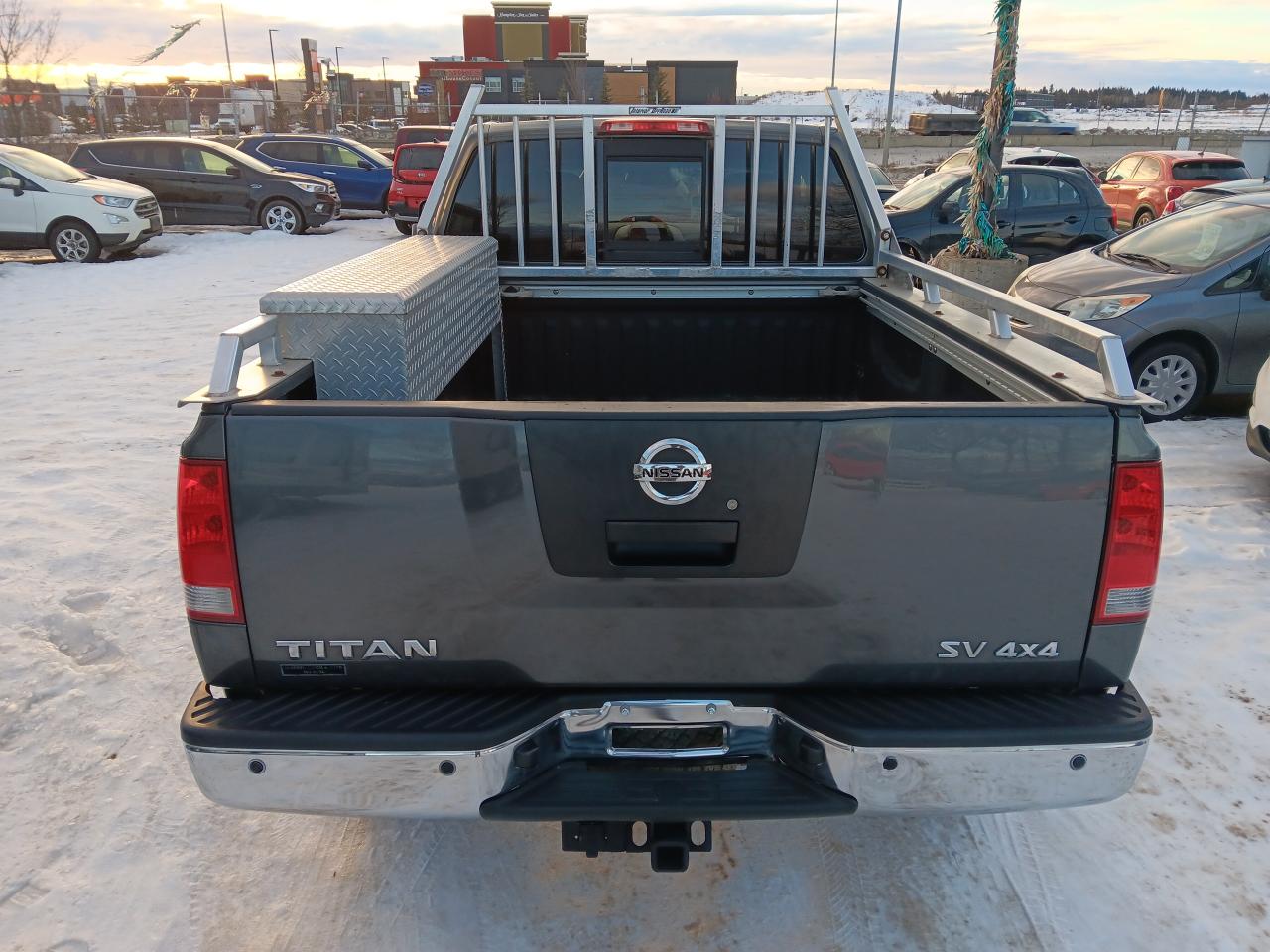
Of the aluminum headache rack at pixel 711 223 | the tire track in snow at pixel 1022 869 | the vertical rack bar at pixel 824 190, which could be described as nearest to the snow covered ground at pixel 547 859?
the tire track in snow at pixel 1022 869

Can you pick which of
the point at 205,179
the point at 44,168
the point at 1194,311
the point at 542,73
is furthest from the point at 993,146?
the point at 542,73

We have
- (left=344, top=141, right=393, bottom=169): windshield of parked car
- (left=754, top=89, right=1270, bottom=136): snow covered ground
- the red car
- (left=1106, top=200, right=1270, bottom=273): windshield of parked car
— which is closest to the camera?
(left=1106, top=200, right=1270, bottom=273): windshield of parked car

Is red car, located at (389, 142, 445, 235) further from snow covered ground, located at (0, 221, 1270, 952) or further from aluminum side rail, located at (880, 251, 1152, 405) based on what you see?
aluminum side rail, located at (880, 251, 1152, 405)

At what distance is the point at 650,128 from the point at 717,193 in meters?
0.45

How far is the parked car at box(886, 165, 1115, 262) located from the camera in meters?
12.7

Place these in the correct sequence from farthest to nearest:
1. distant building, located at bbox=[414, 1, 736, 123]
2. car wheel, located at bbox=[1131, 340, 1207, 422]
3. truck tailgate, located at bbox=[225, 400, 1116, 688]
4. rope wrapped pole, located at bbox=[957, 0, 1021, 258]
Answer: distant building, located at bbox=[414, 1, 736, 123]
rope wrapped pole, located at bbox=[957, 0, 1021, 258]
car wheel, located at bbox=[1131, 340, 1207, 422]
truck tailgate, located at bbox=[225, 400, 1116, 688]

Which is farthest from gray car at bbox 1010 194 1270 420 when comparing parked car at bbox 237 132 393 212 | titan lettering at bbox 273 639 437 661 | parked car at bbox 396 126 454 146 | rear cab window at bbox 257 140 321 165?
parked car at bbox 396 126 454 146

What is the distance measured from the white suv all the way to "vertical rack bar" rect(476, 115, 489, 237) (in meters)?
12.1

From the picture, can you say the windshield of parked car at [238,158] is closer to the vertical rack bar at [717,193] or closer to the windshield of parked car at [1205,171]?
the vertical rack bar at [717,193]

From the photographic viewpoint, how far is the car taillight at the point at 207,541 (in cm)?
218

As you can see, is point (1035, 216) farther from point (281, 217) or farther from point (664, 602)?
point (281, 217)

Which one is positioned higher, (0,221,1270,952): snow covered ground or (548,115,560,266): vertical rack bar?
(548,115,560,266): vertical rack bar

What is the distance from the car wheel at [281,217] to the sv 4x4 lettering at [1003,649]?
57.0 feet

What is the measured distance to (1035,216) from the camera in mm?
12680
